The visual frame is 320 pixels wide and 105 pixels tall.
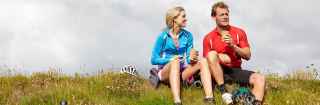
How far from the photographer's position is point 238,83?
10.6 m

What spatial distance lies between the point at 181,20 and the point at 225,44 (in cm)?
87

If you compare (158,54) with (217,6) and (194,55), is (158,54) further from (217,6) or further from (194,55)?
(217,6)

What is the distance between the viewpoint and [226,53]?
34.6 feet

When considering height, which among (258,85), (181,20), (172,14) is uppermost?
(172,14)

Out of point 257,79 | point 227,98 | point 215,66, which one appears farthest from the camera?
point 257,79

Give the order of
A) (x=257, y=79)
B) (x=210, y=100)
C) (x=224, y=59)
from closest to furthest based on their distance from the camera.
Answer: (x=210, y=100), (x=257, y=79), (x=224, y=59)

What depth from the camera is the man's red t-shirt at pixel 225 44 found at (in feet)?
34.3

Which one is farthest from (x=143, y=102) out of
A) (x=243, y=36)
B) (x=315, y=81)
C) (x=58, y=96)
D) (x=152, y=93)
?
(x=315, y=81)

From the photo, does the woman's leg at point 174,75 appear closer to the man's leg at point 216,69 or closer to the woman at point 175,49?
the woman at point 175,49

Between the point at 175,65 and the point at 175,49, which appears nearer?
the point at 175,65

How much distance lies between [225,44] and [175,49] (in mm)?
970

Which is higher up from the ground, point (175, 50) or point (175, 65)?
point (175, 50)

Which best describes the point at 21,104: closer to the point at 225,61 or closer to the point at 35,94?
the point at 35,94

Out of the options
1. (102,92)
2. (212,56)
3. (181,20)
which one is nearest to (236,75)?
(212,56)
